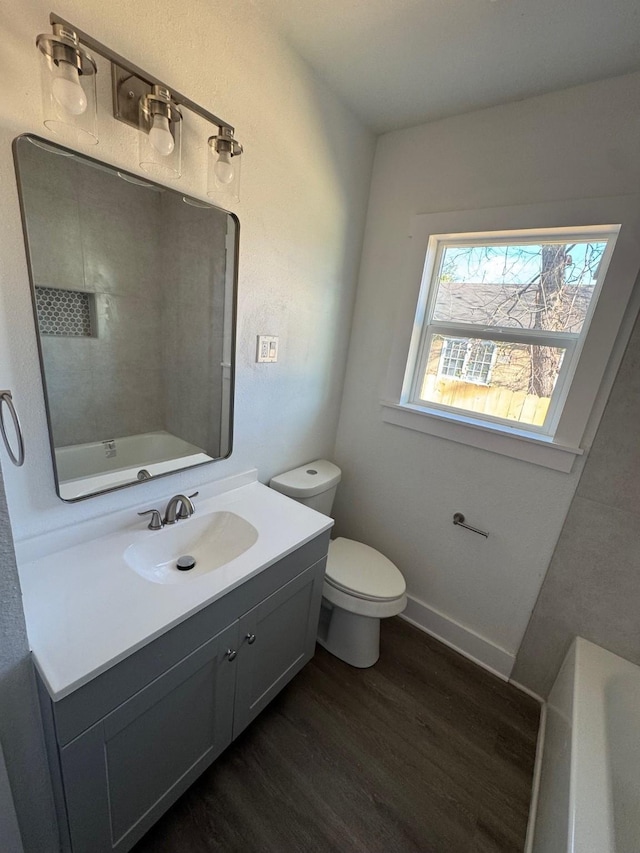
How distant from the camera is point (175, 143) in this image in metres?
0.98

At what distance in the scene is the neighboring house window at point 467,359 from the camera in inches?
64.2

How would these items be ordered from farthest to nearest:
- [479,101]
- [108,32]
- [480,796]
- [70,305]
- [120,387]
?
1. [479,101]
2. [480,796]
3. [120,387]
4. [70,305]
5. [108,32]

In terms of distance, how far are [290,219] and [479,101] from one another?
34.3 inches

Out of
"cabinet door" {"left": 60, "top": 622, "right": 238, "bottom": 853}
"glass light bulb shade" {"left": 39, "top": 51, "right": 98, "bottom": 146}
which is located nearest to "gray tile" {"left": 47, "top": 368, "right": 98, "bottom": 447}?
"glass light bulb shade" {"left": 39, "top": 51, "right": 98, "bottom": 146}

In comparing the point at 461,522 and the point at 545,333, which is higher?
the point at 545,333

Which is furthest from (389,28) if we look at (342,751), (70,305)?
(342,751)

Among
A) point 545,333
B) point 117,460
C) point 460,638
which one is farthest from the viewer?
point 460,638

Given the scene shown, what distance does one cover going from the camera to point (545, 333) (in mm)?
1466

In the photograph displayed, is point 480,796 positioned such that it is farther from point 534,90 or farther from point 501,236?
point 534,90

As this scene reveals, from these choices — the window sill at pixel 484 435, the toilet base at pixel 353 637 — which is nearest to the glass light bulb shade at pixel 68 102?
the window sill at pixel 484 435

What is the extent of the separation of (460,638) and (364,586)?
68cm

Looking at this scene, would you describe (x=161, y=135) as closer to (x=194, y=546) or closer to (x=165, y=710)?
(x=194, y=546)

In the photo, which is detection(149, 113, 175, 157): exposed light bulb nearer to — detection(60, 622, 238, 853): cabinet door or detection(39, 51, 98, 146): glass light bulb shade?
detection(39, 51, 98, 146): glass light bulb shade

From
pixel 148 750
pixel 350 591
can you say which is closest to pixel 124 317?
pixel 148 750
